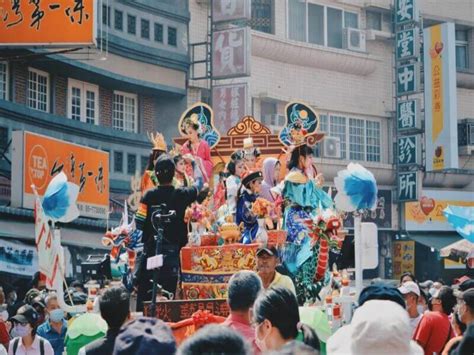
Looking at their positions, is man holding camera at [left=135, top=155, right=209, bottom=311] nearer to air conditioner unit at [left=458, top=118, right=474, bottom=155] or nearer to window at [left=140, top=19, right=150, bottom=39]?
window at [left=140, top=19, right=150, bottom=39]

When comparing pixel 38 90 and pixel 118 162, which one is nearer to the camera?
pixel 38 90

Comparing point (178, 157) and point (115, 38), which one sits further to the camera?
point (115, 38)

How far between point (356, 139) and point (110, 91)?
10187 mm

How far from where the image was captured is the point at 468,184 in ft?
136

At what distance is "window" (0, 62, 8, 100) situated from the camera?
2808 cm

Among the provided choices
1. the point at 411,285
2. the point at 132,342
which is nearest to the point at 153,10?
the point at 411,285

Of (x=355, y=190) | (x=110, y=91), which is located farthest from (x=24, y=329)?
(x=110, y=91)

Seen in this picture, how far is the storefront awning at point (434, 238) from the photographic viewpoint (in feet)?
127

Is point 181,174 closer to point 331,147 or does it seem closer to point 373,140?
point 331,147

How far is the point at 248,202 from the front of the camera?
13133 millimetres

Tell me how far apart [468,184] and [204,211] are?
96.1 ft

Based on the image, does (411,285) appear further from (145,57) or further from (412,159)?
(412,159)

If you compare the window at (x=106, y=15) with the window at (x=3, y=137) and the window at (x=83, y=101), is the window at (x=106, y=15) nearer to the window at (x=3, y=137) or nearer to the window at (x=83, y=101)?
the window at (x=83, y=101)

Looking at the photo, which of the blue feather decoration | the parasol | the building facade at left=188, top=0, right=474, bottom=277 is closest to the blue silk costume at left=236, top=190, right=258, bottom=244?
the blue feather decoration
